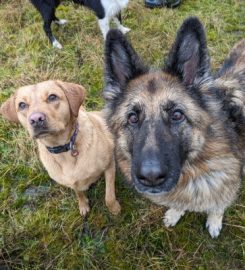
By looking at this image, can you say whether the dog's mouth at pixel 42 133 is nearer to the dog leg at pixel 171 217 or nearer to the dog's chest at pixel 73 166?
the dog's chest at pixel 73 166

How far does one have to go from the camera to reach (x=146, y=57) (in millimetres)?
4711

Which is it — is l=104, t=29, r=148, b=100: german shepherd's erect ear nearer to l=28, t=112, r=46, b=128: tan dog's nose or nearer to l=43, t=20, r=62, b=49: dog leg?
l=28, t=112, r=46, b=128: tan dog's nose

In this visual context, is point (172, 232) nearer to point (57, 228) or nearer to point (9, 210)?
point (57, 228)

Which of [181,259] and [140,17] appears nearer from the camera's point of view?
[181,259]

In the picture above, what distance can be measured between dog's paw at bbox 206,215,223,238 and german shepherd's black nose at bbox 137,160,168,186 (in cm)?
115

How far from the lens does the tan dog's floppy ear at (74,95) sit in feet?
8.96

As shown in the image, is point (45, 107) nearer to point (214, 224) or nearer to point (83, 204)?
point (83, 204)

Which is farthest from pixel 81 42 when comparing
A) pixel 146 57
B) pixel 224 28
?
pixel 224 28

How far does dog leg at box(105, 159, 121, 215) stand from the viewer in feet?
10.3

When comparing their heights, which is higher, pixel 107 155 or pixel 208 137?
pixel 208 137

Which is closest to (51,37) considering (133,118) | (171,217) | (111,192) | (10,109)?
(10,109)

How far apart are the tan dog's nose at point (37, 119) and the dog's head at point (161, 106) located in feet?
1.77

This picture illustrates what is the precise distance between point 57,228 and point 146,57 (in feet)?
8.49

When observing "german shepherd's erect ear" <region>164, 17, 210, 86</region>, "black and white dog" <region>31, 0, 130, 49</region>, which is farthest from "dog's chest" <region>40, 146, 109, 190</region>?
"black and white dog" <region>31, 0, 130, 49</region>
